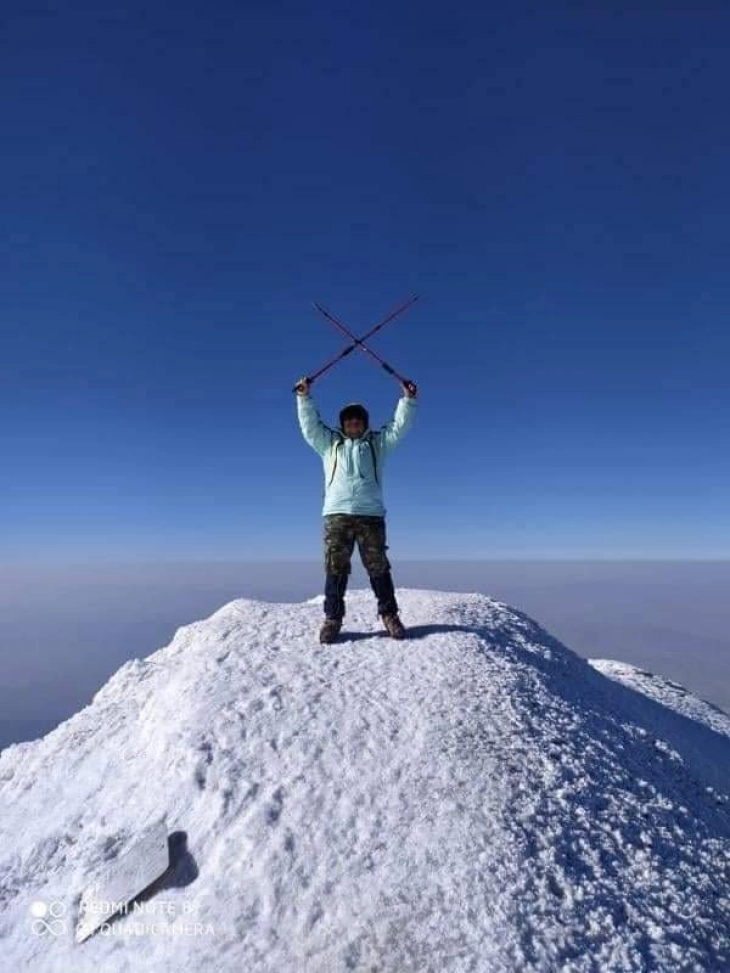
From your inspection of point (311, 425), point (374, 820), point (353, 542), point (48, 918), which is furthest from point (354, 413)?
point (48, 918)

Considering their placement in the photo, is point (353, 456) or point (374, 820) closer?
point (374, 820)

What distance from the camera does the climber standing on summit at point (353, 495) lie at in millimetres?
9594

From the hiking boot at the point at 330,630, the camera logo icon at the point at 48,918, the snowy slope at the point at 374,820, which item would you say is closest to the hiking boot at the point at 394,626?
the snowy slope at the point at 374,820

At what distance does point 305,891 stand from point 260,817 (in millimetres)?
957

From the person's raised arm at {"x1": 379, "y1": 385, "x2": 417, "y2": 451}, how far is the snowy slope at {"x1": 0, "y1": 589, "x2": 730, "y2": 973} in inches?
136

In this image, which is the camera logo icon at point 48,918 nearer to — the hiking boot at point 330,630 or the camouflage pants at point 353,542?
the hiking boot at point 330,630

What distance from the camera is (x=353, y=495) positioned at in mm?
9555

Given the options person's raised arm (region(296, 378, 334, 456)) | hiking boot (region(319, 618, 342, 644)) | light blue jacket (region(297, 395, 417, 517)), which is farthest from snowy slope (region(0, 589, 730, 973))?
person's raised arm (region(296, 378, 334, 456))

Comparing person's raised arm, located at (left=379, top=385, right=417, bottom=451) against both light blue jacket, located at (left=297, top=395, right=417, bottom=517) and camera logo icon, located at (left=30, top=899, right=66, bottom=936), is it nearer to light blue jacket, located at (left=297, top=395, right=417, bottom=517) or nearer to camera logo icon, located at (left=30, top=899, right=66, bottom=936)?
light blue jacket, located at (left=297, top=395, right=417, bottom=517)

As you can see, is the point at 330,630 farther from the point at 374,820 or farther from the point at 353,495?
the point at 374,820

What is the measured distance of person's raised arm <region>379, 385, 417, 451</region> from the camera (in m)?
9.59

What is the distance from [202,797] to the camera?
21.7 ft

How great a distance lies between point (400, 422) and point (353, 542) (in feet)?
7.17

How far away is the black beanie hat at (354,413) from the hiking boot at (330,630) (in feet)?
11.0
